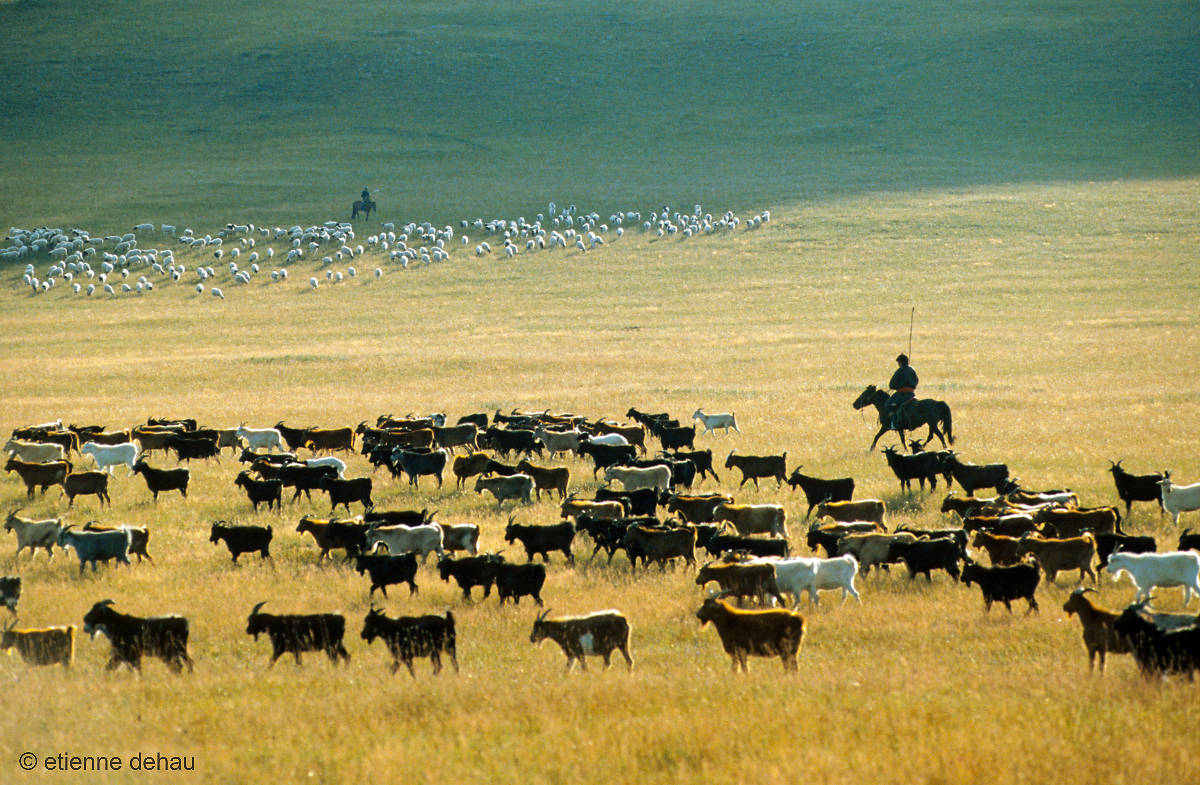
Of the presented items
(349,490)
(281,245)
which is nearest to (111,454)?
(349,490)

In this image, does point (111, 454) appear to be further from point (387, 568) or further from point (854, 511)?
point (854, 511)

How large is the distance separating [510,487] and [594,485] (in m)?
2.46

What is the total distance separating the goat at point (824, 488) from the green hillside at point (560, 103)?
224ft

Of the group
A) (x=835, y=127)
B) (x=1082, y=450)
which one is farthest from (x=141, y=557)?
(x=835, y=127)

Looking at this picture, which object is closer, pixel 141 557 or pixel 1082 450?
pixel 141 557

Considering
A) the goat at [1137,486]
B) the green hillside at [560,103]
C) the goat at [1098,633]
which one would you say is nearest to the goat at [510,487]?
the goat at [1137,486]

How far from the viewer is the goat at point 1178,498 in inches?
601

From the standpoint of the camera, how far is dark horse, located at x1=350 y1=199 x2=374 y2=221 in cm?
8131

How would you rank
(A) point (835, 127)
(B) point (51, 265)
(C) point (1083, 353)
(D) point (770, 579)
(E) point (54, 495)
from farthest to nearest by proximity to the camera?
1. (A) point (835, 127)
2. (B) point (51, 265)
3. (C) point (1083, 353)
4. (E) point (54, 495)
5. (D) point (770, 579)

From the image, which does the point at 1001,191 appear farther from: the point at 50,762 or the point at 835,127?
the point at 50,762

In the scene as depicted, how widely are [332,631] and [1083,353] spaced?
3561 cm

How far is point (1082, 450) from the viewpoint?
22.2m

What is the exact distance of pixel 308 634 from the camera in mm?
10203

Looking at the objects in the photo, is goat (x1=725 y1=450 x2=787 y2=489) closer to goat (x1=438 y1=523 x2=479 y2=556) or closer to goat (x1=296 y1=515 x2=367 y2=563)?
goat (x1=438 y1=523 x2=479 y2=556)
